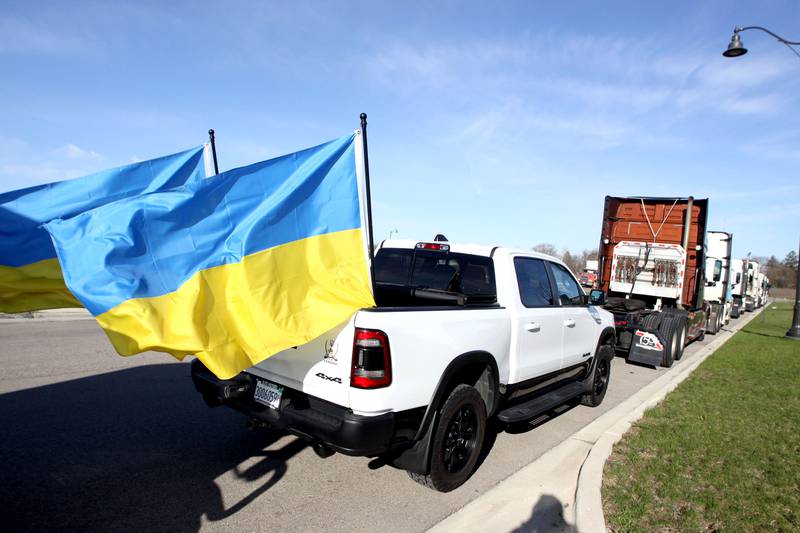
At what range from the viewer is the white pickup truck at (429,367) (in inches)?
128

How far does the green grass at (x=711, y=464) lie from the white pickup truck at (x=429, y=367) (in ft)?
3.19

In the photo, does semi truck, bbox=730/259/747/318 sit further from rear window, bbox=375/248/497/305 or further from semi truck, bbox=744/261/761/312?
rear window, bbox=375/248/497/305

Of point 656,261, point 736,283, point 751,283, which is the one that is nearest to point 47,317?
point 656,261

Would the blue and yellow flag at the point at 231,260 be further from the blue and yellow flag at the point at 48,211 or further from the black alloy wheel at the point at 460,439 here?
the black alloy wheel at the point at 460,439

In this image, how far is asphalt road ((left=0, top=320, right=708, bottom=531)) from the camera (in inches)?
135

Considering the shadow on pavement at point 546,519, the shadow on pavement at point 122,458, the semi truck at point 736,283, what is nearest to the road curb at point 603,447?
the shadow on pavement at point 546,519

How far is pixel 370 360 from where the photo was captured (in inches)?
128

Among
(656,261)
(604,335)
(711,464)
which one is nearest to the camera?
(711,464)

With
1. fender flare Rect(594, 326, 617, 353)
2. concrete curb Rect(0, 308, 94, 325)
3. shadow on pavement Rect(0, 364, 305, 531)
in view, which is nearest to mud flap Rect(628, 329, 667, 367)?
fender flare Rect(594, 326, 617, 353)

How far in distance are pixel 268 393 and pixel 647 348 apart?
30.0 feet

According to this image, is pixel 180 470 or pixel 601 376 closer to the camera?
pixel 180 470

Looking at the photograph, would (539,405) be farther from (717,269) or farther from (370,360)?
(717,269)

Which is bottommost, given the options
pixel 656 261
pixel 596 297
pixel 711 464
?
pixel 711 464

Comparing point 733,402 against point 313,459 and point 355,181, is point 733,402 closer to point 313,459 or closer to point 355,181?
point 313,459
